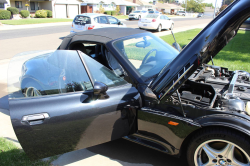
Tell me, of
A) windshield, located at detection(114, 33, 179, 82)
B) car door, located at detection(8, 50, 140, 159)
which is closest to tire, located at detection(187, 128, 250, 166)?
car door, located at detection(8, 50, 140, 159)

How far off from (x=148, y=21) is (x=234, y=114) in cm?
1806

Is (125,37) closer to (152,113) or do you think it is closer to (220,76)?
(152,113)

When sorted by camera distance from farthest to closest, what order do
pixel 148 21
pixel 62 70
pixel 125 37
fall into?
pixel 148 21, pixel 125 37, pixel 62 70

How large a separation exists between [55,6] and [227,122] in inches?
1752

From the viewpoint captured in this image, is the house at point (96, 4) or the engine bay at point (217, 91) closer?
the engine bay at point (217, 91)

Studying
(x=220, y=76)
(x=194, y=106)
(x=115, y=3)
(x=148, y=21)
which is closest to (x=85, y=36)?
(x=194, y=106)

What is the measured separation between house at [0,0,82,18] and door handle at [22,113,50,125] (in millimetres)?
42705

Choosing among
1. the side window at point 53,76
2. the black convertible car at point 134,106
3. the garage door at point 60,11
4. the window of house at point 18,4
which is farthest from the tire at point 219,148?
the window of house at point 18,4

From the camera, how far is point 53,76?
8.68 feet

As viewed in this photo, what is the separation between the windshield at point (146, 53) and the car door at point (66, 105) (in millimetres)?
495

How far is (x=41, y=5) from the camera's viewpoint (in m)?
44.2

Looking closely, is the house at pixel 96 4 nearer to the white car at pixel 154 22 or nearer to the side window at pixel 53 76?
the white car at pixel 154 22

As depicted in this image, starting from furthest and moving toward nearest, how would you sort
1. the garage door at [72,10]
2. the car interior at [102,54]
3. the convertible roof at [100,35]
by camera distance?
the garage door at [72,10]
the car interior at [102,54]
the convertible roof at [100,35]

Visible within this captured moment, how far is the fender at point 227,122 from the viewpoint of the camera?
2.10m
